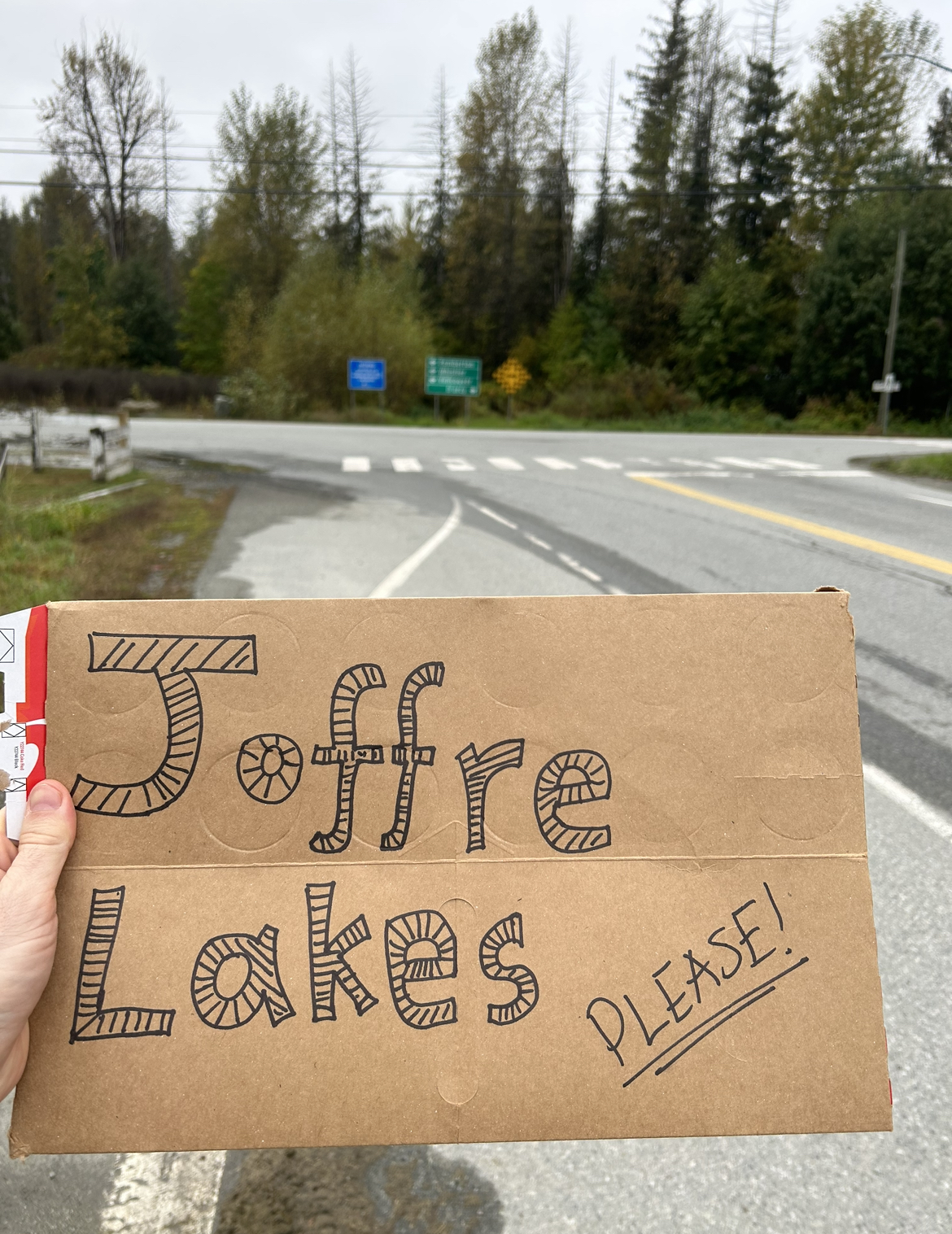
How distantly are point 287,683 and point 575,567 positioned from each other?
7492mm

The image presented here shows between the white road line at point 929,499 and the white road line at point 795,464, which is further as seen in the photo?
the white road line at point 795,464

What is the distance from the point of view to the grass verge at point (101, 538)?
7449 mm

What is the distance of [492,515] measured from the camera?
12.4 m

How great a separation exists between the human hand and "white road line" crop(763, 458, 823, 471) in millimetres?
18827

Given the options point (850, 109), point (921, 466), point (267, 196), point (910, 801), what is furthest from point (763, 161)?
point (910, 801)

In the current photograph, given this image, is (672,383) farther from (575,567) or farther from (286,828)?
(286,828)

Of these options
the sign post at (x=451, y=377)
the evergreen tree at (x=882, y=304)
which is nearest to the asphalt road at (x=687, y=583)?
the sign post at (x=451, y=377)

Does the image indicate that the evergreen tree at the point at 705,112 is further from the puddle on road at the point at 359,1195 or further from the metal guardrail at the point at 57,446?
the puddle on road at the point at 359,1195

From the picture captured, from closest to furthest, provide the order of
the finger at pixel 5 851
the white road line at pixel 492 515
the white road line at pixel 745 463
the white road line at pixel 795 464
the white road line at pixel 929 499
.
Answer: the finger at pixel 5 851 < the white road line at pixel 492 515 < the white road line at pixel 929 499 < the white road line at pixel 795 464 < the white road line at pixel 745 463

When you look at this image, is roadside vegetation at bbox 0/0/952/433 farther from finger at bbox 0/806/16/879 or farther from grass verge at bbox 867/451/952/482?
finger at bbox 0/806/16/879

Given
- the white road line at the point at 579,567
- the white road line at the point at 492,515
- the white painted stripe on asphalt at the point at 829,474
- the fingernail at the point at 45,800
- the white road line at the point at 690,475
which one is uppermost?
the fingernail at the point at 45,800

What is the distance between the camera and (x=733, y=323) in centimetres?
5003

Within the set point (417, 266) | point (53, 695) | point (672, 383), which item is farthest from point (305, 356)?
point (53, 695)

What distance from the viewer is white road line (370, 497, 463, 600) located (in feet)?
25.2
